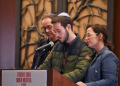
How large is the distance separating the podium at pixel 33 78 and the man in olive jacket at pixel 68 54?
0.54 meters

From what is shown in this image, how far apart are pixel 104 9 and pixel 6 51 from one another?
5.40 feet

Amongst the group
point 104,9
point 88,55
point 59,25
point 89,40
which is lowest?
point 88,55

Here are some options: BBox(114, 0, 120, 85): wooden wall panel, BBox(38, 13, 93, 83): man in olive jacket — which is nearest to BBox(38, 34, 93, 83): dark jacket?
BBox(38, 13, 93, 83): man in olive jacket

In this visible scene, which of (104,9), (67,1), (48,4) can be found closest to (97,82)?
(104,9)

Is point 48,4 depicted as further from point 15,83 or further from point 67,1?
point 15,83

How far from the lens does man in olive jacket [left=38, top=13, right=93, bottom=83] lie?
1974mm

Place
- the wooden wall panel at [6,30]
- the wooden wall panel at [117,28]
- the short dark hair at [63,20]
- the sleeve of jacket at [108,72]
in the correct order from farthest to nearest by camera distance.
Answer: the wooden wall panel at [6,30] < the wooden wall panel at [117,28] < the short dark hair at [63,20] < the sleeve of jacket at [108,72]

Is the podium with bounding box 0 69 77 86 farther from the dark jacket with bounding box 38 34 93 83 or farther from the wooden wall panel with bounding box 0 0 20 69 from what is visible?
the wooden wall panel with bounding box 0 0 20 69

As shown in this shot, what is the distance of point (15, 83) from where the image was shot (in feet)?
4.60

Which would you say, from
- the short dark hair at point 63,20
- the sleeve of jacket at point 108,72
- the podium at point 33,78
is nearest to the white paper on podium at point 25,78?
the podium at point 33,78

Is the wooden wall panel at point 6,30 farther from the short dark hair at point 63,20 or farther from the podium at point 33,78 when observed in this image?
the podium at point 33,78

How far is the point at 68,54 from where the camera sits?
2102 mm

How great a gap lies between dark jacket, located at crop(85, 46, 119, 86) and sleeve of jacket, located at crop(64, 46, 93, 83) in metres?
0.05

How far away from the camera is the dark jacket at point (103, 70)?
187 centimetres
